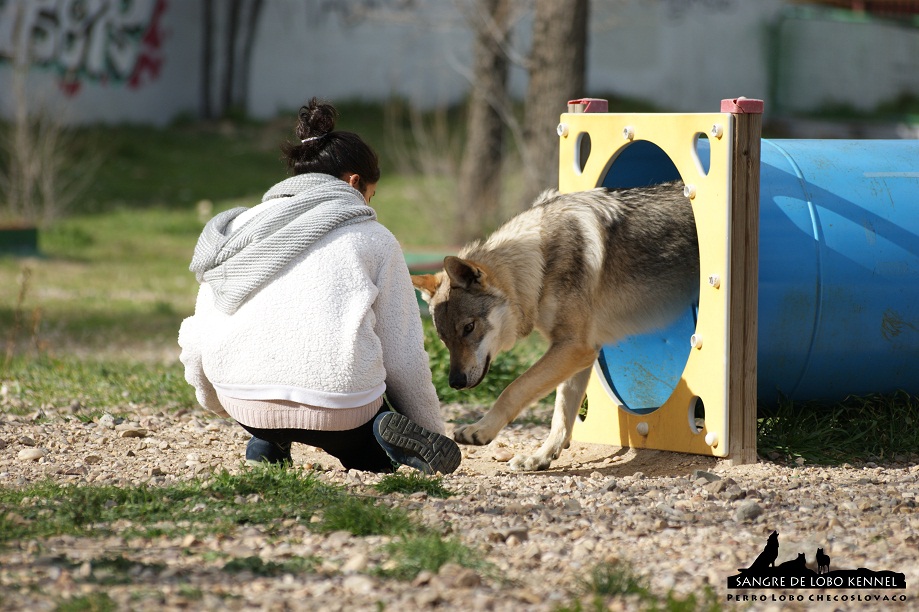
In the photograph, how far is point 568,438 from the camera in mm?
5398

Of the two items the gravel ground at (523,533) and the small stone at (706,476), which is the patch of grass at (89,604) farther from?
the small stone at (706,476)

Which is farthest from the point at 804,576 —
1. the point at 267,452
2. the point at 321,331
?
the point at 267,452

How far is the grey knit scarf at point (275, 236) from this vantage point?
4016 millimetres

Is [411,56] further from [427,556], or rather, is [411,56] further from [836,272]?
[427,556]

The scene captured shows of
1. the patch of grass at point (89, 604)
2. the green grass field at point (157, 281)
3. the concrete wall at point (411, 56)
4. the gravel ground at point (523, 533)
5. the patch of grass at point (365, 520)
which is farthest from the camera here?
the concrete wall at point (411, 56)

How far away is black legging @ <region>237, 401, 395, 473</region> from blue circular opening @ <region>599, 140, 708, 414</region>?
1635mm

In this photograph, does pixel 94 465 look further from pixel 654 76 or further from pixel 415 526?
pixel 654 76

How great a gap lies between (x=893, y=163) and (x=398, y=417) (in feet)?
9.15

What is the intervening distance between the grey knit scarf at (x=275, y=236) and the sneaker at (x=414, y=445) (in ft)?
2.39

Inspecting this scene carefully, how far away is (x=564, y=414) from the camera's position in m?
5.39

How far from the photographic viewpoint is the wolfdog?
5.03m

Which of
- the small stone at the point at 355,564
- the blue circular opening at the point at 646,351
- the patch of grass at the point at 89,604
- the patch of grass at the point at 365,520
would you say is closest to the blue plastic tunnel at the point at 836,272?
the blue circular opening at the point at 646,351

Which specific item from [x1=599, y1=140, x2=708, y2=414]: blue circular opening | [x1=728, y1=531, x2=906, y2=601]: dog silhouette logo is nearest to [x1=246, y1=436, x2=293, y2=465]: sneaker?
[x1=599, y1=140, x2=708, y2=414]: blue circular opening

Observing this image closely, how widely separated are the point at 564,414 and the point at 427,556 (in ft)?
7.52
